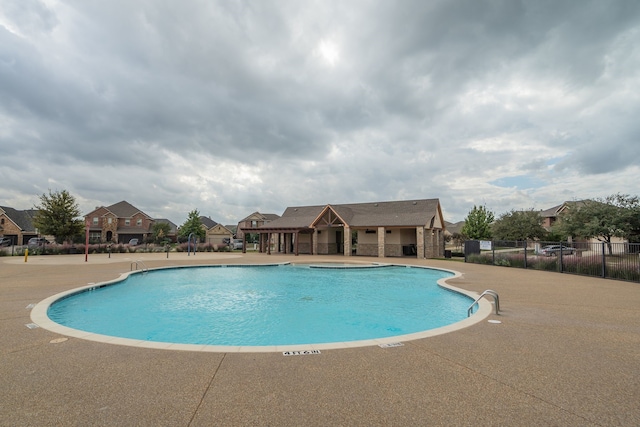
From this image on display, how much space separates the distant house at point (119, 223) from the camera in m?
53.6

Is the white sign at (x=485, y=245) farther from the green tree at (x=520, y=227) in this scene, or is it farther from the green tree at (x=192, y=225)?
the green tree at (x=192, y=225)

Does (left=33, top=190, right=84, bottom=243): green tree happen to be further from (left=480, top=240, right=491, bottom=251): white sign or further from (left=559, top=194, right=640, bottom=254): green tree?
(left=559, top=194, right=640, bottom=254): green tree

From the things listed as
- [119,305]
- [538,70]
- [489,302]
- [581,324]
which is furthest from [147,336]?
[538,70]

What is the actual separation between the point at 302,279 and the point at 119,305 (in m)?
8.65

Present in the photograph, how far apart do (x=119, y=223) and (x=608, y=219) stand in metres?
65.8

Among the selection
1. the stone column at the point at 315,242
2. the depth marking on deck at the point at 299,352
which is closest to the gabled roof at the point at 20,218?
the stone column at the point at 315,242

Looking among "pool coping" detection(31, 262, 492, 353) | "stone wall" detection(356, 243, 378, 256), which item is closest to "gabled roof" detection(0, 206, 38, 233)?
"stone wall" detection(356, 243, 378, 256)

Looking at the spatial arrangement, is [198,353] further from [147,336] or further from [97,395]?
[147,336]

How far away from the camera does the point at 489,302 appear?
8.76 m

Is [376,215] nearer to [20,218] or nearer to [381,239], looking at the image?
[381,239]

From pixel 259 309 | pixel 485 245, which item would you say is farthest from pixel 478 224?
pixel 259 309

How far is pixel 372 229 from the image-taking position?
32.1m

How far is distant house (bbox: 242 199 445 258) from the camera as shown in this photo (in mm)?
30266

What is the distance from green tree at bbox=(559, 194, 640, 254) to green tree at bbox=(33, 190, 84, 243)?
164ft
